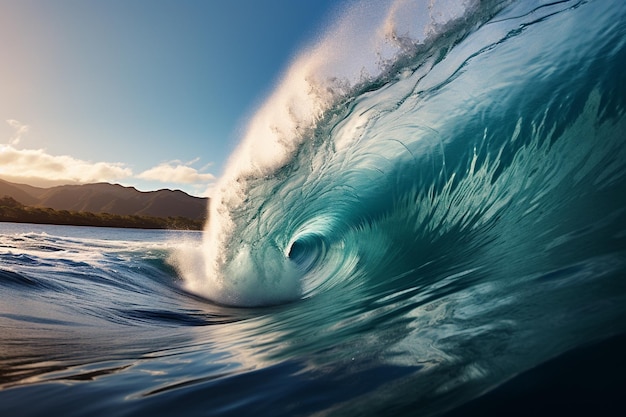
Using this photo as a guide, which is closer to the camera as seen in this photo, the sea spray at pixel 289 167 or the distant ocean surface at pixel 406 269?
the distant ocean surface at pixel 406 269

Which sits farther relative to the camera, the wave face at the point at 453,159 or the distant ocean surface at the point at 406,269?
the wave face at the point at 453,159

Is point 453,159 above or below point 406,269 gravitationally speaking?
above

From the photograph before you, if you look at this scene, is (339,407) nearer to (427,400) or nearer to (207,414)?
(427,400)

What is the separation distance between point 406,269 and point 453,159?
→ 2438 millimetres

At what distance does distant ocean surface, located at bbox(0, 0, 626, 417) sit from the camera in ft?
4.79

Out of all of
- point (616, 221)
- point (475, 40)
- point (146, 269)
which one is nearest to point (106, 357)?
point (616, 221)

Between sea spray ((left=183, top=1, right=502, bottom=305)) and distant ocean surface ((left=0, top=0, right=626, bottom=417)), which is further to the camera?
sea spray ((left=183, top=1, right=502, bottom=305))

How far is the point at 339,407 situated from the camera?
53.4 inches

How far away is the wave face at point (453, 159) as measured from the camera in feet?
11.6

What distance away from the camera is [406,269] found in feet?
16.9

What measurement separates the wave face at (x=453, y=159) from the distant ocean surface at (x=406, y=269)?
3 centimetres

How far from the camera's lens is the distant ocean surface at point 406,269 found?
4.79 feet

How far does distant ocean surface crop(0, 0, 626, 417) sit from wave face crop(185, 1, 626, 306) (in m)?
0.03

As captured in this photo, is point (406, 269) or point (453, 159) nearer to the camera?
point (406, 269)
